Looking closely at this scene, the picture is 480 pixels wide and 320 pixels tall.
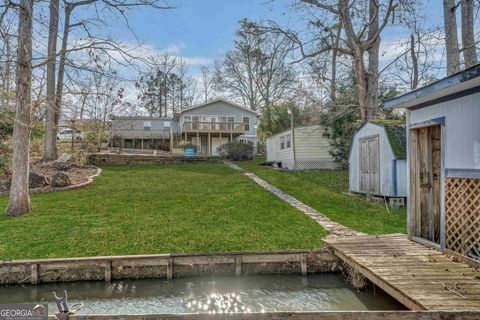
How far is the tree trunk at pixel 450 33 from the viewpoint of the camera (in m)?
10.9

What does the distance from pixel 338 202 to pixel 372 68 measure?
7839 mm

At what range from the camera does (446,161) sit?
557 cm

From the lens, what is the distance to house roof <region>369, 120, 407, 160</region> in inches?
434

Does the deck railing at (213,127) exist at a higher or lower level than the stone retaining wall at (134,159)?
higher

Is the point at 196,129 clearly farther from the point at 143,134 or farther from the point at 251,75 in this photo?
the point at 251,75

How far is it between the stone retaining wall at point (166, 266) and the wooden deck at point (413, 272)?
70cm

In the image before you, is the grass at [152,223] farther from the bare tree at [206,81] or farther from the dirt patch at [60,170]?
the bare tree at [206,81]

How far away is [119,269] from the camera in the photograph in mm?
6582

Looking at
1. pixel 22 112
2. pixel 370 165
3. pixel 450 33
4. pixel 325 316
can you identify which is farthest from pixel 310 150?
pixel 325 316

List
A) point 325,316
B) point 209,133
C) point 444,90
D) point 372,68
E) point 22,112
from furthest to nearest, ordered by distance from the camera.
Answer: point 209,133 → point 372,68 → point 22,112 → point 444,90 → point 325,316

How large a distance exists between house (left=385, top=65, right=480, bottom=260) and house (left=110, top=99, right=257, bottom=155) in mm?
25349

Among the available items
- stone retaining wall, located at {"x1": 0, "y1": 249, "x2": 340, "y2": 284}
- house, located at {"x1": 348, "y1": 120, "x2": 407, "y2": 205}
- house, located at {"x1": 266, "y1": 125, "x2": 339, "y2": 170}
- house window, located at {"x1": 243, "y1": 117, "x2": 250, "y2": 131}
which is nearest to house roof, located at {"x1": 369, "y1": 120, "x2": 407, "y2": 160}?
house, located at {"x1": 348, "y1": 120, "x2": 407, "y2": 205}

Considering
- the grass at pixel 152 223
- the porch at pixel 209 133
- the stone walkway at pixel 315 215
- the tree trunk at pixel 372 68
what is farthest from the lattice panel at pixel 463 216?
the porch at pixel 209 133

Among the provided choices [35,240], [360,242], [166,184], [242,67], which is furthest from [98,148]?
[360,242]
